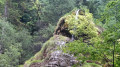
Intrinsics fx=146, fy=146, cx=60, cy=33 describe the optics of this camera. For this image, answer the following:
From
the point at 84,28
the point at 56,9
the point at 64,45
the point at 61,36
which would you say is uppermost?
the point at 56,9

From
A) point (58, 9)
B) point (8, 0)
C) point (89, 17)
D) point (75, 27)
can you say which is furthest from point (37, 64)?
point (8, 0)

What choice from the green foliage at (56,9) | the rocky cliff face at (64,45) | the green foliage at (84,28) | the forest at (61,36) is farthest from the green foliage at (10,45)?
the green foliage at (84,28)

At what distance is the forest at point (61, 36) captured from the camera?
4402 millimetres

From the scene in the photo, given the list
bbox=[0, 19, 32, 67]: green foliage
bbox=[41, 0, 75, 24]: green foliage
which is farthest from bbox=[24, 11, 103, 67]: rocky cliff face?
bbox=[41, 0, 75, 24]: green foliage

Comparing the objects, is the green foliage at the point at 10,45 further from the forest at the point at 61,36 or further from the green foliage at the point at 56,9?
the green foliage at the point at 56,9

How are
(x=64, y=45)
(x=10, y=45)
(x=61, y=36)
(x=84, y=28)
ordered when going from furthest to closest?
1. (x=10, y=45)
2. (x=61, y=36)
3. (x=84, y=28)
4. (x=64, y=45)

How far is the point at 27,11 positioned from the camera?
20500 mm

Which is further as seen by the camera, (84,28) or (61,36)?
(61,36)

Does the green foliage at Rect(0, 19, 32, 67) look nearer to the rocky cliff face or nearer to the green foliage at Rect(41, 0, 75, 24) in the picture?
the rocky cliff face

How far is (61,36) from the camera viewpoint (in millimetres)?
9828

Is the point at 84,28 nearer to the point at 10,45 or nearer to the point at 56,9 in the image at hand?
the point at 10,45

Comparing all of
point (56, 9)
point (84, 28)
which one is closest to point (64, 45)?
point (84, 28)

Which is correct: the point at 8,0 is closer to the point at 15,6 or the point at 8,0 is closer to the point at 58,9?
the point at 15,6

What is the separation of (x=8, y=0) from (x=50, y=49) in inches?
441
